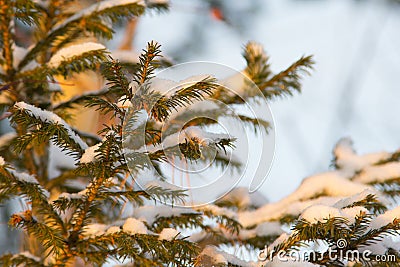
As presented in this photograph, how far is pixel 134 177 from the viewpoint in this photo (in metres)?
0.91

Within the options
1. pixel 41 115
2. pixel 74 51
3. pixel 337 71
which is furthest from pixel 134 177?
pixel 337 71

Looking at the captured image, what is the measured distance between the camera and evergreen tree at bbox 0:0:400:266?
2.82 ft

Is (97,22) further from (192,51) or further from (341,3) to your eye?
(341,3)

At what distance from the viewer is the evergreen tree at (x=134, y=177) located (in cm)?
86

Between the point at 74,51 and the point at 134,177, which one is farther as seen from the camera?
the point at 74,51

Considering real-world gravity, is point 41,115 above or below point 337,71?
below

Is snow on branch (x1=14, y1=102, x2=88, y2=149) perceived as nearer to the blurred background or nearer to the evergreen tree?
the evergreen tree

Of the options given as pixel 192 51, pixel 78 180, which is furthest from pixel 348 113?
pixel 78 180

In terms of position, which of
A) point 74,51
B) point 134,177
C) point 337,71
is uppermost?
point 337,71

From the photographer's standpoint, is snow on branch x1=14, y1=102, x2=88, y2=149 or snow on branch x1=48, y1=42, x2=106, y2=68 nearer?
snow on branch x1=14, y1=102, x2=88, y2=149

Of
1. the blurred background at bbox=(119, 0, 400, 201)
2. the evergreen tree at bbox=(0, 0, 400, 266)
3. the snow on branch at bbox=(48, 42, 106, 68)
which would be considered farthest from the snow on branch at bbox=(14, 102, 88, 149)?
the blurred background at bbox=(119, 0, 400, 201)

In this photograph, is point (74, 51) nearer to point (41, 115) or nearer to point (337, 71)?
point (41, 115)

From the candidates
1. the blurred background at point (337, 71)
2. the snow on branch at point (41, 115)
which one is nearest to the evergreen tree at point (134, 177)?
the snow on branch at point (41, 115)

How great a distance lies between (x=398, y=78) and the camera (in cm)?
545
